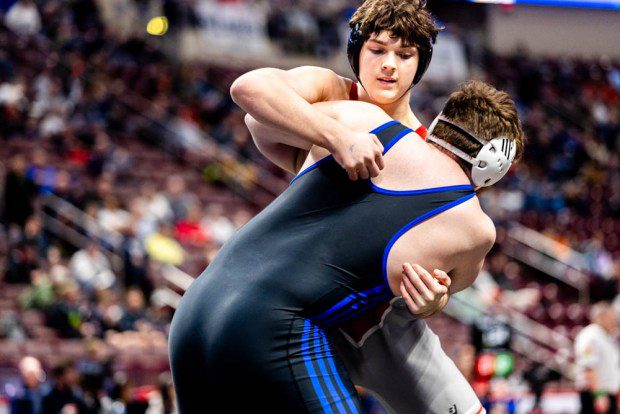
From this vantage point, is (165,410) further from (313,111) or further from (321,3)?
(321,3)

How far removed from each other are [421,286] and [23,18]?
50.8 ft

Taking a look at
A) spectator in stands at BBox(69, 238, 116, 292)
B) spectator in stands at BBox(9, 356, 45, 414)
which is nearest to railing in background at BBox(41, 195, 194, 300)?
spectator in stands at BBox(69, 238, 116, 292)

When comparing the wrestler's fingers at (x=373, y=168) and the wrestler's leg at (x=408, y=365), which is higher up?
the wrestler's fingers at (x=373, y=168)

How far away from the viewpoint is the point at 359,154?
2.57 meters

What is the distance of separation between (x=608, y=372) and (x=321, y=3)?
52.1 feet

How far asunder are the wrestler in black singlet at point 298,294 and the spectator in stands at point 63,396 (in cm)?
548

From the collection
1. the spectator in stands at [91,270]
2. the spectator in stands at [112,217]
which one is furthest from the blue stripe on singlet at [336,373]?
the spectator in stands at [112,217]

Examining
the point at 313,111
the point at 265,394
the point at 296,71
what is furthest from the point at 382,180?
the point at 265,394

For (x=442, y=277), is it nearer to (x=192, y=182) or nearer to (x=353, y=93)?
(x=353, y=93)

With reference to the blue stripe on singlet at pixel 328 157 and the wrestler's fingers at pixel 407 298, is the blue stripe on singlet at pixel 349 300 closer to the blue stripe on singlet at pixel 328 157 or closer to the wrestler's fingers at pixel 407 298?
the wrestler's fingers at pixel 407 298

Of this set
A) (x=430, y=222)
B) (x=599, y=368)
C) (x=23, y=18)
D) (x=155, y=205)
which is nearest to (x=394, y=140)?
(x=430, y=222)

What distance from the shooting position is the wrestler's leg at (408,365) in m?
2.98

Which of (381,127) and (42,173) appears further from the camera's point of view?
(42,173)

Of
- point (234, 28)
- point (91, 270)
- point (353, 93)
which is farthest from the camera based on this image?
point (234, 28)
